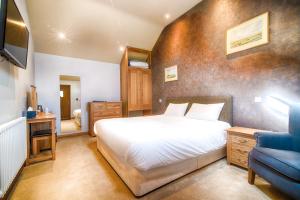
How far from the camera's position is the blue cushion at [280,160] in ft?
4.27

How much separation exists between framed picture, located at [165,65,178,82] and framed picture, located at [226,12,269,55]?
1.57 metres

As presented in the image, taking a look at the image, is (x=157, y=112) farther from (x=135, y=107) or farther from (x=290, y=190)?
(x=290, y=190)

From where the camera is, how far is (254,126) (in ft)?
7.93

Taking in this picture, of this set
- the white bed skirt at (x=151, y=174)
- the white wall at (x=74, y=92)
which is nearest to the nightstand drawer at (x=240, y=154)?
the white bed skirt at (x=151, y=174)

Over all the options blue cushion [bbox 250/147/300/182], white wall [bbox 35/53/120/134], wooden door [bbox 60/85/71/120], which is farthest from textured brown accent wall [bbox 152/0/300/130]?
wooden door [bbox 60/85/71/120]

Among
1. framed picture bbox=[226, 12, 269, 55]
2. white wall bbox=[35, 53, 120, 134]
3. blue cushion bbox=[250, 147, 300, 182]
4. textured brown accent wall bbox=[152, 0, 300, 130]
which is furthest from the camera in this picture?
white wall bbox=[35, 53, 120, 134]

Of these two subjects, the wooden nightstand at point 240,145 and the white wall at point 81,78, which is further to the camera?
the white wall at point 81,78

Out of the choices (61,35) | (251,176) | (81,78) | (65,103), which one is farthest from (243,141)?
(65,103)

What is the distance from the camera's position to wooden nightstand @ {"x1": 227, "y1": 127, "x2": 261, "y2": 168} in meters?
2.08

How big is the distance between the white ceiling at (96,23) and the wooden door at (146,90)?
3.59ft

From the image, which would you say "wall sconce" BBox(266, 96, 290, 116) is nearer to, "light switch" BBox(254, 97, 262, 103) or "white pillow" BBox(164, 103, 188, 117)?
"light switch" BBox(254, 97, 262, 103)

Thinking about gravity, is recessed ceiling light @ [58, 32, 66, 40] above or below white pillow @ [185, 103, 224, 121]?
above

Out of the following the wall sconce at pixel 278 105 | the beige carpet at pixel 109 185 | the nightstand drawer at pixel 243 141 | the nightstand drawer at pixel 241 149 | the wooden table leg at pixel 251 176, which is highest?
the wall sconce at pixel 278 105

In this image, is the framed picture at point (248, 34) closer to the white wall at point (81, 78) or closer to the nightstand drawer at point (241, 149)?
the nightstand drawer at point (241, 149)
